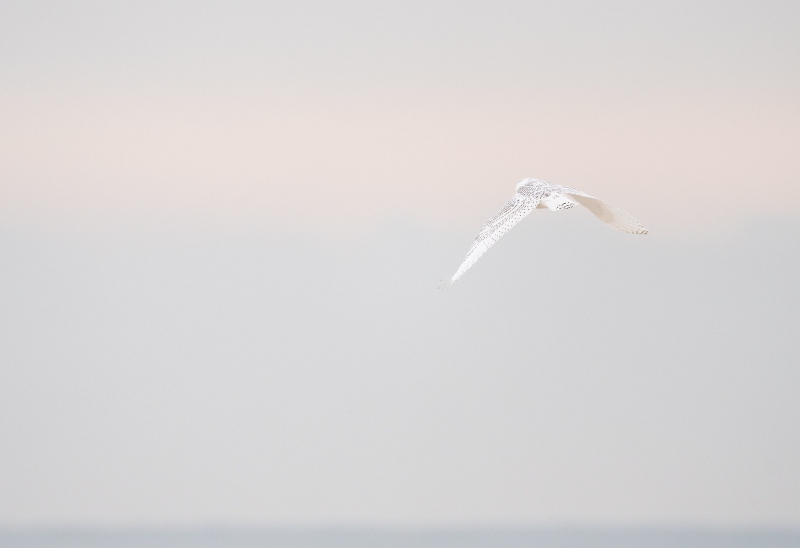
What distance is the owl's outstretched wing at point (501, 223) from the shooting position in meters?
3.03

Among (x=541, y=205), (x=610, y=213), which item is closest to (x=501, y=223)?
(x=541, y=205)

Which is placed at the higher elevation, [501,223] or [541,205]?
[541,205]

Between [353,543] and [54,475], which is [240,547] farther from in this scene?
[54,475]

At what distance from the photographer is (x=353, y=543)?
5711 mm

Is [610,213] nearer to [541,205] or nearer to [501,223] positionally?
[541,205]

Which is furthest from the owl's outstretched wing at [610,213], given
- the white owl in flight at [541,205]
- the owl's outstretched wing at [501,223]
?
the owl's outstretched wing at [501,223]

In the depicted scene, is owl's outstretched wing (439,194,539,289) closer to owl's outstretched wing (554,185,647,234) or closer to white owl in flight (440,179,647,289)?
white owl in flight (440,179,647,289)

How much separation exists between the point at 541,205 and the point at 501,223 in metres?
0.33

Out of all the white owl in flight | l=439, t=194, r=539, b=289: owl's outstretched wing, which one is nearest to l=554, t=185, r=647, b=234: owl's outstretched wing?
the white owl in flight

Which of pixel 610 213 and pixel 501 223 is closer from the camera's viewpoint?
pixel 501 223

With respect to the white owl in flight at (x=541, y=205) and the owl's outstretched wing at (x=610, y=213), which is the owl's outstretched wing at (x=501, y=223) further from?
the owl's outstretched wing at (x=610, y=213)

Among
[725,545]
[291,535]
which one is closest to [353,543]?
[291,535]

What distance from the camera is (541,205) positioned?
3.46 m

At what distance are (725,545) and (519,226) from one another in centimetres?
210
